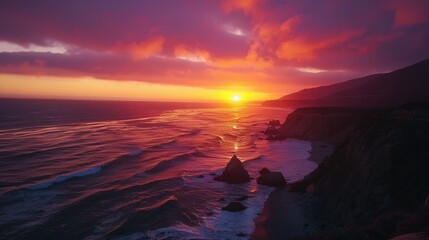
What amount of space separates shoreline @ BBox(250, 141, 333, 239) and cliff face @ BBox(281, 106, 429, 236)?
1.18 m

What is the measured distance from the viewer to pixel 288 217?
2633 cm

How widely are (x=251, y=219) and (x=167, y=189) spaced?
38.0ft

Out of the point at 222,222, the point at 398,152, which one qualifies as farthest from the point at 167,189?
the point at 398,152

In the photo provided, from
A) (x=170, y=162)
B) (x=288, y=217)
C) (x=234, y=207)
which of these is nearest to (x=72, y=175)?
(x=170, y=162)

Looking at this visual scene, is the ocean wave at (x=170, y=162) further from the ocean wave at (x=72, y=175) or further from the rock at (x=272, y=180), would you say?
the rock at (x=272, y=180)

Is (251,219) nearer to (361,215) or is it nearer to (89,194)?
(361,215)

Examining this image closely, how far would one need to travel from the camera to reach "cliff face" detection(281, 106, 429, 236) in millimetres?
20062

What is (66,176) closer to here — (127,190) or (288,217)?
(127,190)

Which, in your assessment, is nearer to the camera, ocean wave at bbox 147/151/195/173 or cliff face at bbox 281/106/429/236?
cliff face at bbox 281/106/429/236

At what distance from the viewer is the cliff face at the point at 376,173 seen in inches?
790

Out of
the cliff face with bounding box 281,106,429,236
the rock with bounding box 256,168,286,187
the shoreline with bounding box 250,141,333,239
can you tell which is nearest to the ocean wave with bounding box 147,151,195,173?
the rock with bounding box 256,168,286,187

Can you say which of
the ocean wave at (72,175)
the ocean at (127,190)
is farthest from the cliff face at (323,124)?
the ocean wave at (72,175)

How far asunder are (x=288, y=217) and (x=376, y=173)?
7.46 m

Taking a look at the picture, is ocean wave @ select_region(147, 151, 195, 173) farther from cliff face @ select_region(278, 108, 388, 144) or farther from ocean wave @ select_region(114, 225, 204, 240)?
cliff face @ select_region(278, 108, 388, 144)
